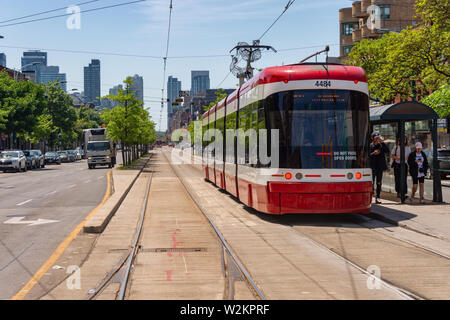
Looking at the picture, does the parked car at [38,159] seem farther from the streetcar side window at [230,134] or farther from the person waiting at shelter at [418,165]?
the person waiting at shelter at [418,165]

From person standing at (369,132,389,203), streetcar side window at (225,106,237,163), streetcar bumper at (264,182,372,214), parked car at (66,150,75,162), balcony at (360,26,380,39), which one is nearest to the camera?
streetcar bumper at (264,182,372,214)

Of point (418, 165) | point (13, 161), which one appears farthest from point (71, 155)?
point (418, 165)

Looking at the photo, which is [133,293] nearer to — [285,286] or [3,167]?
[285,286]

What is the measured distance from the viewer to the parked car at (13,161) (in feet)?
143

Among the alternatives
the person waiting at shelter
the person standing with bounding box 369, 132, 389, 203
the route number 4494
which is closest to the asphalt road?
the route number 4494

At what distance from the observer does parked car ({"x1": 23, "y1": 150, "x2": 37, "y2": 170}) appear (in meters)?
49.2

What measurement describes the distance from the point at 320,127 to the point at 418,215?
10.8ft

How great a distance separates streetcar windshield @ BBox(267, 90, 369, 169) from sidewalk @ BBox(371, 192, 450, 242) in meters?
1.58

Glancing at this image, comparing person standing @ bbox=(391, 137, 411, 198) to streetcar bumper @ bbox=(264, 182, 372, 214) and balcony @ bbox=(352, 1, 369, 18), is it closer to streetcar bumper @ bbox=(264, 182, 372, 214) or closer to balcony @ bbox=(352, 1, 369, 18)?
streetcar bumper @ bbox=(264, 182, 372, 214)

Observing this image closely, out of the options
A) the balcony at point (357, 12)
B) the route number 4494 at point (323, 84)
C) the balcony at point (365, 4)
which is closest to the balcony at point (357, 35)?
the balcony at point (357, 12)

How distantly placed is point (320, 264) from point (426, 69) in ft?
82.0

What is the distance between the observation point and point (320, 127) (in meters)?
12.5

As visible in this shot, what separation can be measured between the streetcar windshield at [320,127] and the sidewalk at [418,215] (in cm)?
158
